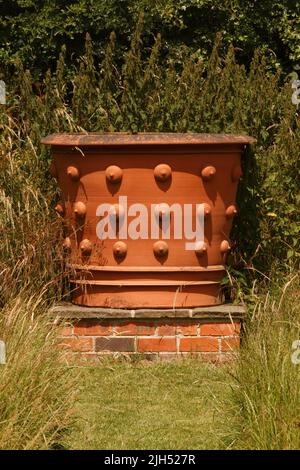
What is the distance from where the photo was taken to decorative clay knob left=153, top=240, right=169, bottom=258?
Result: 6.05 m

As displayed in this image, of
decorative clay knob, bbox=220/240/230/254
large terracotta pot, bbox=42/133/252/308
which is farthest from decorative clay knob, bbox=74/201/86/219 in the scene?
decorative clay knob, bbox=220/240/230/254

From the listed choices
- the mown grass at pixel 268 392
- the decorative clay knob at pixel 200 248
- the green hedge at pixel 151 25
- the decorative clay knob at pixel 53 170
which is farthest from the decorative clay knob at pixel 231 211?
the green hedge at pixel 151 25

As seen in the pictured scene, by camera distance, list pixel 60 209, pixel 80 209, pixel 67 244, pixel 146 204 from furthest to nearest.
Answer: pixel 60 209 < pixel 67 244 < pixel 80 209 < pixel 146 204

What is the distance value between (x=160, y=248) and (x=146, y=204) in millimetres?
267

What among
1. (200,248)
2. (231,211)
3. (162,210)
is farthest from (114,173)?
(231,211)

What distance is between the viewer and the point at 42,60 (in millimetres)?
10891

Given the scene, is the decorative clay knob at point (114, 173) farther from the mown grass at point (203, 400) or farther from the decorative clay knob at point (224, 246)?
the mown grass at point (203, 400)

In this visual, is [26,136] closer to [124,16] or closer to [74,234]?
[74,234]

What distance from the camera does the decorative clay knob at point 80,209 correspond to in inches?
241

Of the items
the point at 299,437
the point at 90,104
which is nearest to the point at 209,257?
the point at 90,104

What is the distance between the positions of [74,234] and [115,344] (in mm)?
709

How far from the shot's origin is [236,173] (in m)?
6.28

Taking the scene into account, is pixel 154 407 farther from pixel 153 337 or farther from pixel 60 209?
pixel 60 209
